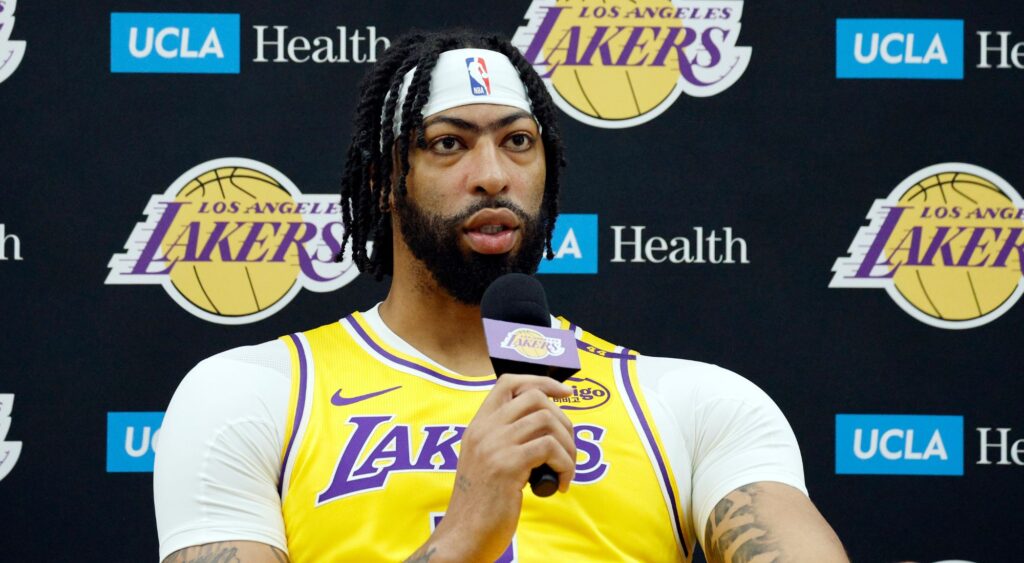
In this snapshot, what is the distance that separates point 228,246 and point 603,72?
0.82 metres

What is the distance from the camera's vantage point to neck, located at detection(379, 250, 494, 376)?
1.79 m

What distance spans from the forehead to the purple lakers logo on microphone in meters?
0.45

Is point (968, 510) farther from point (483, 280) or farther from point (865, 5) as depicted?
point (483, 280)

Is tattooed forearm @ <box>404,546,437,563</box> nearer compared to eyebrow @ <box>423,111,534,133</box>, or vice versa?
tattooed forearm @ <box>404,546,437,563</box>

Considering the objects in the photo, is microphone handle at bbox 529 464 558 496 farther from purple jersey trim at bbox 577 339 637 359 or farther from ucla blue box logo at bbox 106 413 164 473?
ucla blue box logo at bbox 106 413 164 473

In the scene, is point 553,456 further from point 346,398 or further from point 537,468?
point 346,398

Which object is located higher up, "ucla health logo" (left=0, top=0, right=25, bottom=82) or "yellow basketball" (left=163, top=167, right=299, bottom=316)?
"ucla health logo" (left=0, top=0, right=25, bottom=82)

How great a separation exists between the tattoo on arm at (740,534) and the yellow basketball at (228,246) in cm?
108

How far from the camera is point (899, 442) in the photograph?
234 centimetres

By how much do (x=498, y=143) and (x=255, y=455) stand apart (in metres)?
0.58

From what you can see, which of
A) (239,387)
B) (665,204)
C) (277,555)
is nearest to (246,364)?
(239,387)

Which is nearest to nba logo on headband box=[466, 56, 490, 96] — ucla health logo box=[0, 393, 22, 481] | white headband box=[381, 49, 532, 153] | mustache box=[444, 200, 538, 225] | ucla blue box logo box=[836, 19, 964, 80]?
white headband box=[381, 49, 532, 153]

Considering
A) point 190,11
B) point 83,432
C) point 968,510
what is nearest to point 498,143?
point 190,11

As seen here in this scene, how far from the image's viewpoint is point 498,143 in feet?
5.81
